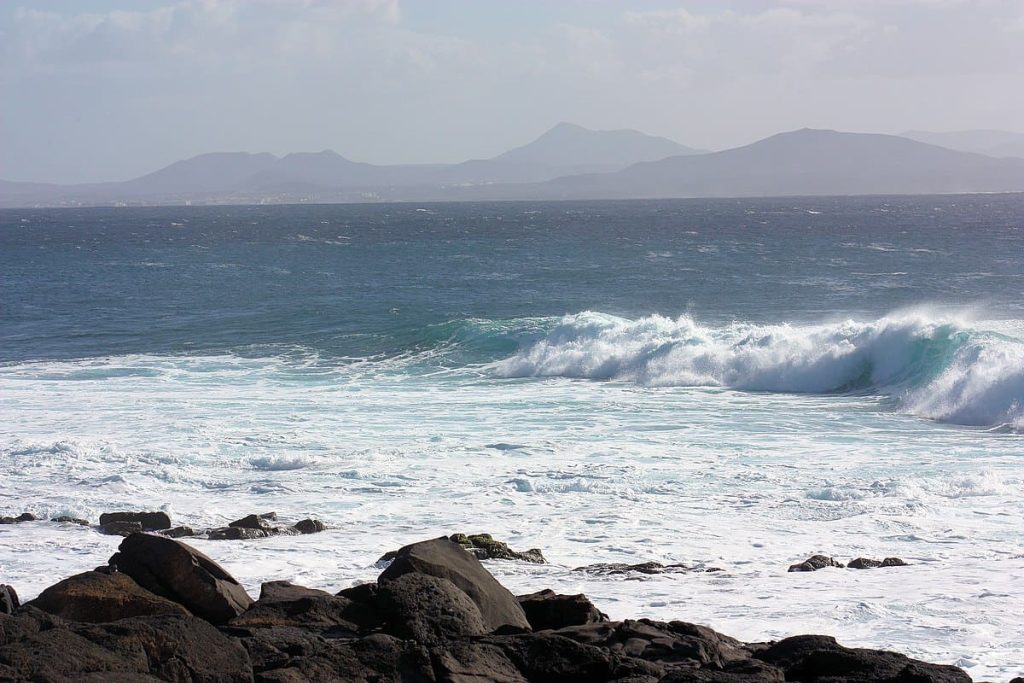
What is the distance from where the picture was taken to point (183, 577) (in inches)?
361

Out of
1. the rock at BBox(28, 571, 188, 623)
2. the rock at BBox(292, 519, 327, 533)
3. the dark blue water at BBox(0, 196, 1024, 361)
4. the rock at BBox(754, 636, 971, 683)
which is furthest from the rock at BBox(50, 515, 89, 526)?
the dark blue water at BBox(0, 196, 1024, 361)

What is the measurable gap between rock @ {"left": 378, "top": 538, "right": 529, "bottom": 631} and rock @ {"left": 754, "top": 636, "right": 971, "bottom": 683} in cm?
204

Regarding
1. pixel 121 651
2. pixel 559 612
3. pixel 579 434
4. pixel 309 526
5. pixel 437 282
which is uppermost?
pixel 437 282

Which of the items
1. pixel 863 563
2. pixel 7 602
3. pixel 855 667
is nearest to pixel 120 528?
pixel 7 602

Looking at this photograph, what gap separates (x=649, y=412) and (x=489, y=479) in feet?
23.9

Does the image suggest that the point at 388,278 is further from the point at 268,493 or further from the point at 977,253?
the point at 268,493

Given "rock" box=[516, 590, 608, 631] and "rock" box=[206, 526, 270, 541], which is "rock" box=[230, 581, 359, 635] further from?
"rock" box=[206, 526, 270, 541]

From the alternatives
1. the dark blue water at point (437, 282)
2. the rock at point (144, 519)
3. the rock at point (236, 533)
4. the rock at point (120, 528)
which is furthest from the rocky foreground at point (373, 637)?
the dark blue water at point (437, 282)

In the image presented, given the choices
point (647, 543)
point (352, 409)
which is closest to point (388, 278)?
point (352, 409)

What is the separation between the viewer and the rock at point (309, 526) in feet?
44.5

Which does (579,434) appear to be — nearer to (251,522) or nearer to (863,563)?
(251,522)

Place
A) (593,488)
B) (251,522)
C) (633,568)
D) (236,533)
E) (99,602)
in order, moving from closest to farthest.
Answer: (99,602) → (633,568) → (236,533) → (251,522) → (593,488)

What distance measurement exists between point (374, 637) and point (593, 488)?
Result: 816 cm

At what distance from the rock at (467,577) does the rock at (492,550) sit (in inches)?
105
